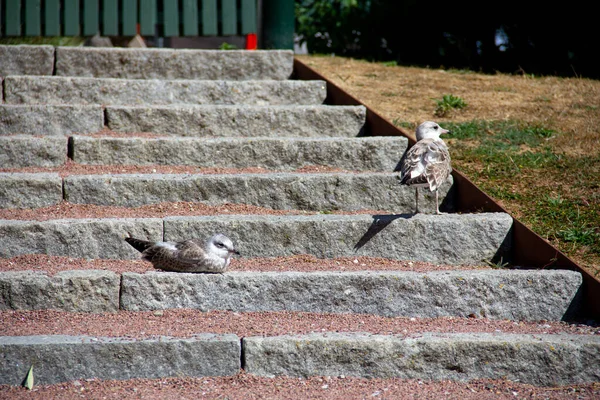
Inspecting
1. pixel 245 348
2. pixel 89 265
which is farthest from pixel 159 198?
pixel 245 348

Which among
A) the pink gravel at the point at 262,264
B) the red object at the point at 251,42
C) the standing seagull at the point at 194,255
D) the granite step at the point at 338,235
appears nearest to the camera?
the standing seagull at the point at 194,255

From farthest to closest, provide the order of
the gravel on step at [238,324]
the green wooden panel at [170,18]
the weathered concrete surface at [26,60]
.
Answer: the green wooden panel at [170,18], the weathered concrete surface at [26,60], the gravel on step at [238,324]

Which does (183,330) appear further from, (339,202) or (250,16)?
(250,16)

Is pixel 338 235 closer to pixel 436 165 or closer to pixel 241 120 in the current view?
pixel 436 165

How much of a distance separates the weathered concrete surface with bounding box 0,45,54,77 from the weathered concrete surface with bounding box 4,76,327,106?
24.3 inches

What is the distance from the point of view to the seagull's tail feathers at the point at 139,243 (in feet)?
15.1

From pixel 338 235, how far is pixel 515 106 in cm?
365

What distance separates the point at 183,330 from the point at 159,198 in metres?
1.61

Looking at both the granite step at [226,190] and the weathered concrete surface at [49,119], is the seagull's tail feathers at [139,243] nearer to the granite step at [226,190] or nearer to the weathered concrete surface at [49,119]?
the granite step at [226,190]

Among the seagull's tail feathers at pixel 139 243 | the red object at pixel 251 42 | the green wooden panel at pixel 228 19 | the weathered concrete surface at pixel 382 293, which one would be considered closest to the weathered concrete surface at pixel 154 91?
the green wooden panel at pixel 228 19

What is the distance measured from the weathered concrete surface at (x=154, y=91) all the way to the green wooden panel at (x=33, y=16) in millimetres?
1854

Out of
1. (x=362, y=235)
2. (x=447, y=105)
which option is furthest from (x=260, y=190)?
(x=447, y=105)

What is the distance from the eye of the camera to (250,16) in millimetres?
8820

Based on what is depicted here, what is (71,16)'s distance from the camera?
8.50 m
